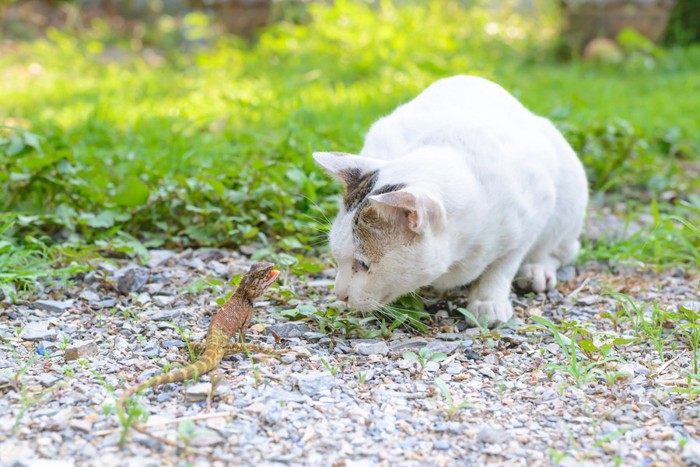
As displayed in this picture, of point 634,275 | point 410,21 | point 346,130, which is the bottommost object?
point 634,275

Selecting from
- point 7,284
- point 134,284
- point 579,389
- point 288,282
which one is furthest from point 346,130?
point 579,389

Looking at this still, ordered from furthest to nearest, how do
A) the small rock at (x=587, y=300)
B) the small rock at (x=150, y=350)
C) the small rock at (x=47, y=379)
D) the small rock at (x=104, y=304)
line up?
the small rock at (x=587, y=300) → the small rock at (x=104, y=304) → the small rock at (x=150, y=350) → the small rock at (x=47, y=379)

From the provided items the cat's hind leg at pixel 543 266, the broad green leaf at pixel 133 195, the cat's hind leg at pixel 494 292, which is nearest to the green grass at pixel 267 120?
the broad green leaf at pixel 133 195

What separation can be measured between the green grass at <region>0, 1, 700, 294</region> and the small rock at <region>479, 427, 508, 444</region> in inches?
56.2

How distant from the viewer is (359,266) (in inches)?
113

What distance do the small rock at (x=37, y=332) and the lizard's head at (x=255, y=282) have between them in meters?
0.70

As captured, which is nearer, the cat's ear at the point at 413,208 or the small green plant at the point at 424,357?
the cat's ear at the point at 413,208

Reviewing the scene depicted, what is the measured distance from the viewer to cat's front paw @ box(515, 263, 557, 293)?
3.60 meters

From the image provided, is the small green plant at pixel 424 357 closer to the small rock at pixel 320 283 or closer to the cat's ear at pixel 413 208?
the cat's ear at pixel 413 208

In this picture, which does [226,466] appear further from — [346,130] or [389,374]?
[346,130]

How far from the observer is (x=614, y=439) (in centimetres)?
221

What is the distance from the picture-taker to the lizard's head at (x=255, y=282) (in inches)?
110

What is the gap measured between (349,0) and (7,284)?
24.0 feet

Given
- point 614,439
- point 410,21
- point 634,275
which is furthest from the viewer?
point 410,21
